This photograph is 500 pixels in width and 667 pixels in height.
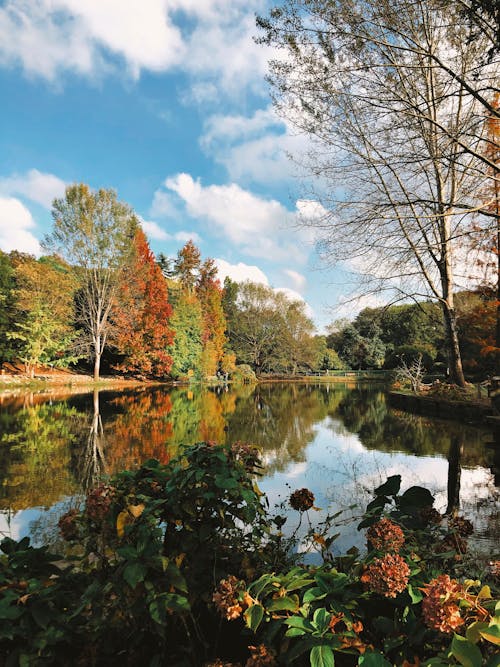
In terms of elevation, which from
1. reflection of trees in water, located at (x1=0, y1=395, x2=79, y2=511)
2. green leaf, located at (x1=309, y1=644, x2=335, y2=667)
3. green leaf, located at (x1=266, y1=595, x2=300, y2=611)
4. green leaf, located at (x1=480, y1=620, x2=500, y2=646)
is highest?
green leaf, located at (x1=480, y1=620, x2=500, y2=646)

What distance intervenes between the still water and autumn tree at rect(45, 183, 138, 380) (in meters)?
12.1

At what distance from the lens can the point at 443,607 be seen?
2.97ft

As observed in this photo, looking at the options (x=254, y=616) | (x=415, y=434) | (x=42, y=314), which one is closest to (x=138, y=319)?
(x=42, y=314)

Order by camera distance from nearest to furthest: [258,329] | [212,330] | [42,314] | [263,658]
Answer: [263,658] → [42,314] → [212,330] → [258,329]

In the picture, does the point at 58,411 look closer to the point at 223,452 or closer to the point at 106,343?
the point at 223,452

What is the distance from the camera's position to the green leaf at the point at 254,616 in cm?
101

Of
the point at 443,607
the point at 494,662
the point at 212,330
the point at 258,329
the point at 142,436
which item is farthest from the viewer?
the point at 258,329

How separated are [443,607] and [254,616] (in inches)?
18.0

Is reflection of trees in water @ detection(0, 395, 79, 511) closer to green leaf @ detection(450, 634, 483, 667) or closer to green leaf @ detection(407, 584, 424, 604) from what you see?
green leaf @ detection(407, 584, 424, 604)

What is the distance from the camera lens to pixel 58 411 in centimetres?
1102

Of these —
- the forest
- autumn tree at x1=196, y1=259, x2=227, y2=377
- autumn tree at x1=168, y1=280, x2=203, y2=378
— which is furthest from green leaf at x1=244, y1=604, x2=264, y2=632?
autumn tree at x1=196, y1=259, x2=227, y2=377

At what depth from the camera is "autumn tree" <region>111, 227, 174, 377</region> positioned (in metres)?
24.2

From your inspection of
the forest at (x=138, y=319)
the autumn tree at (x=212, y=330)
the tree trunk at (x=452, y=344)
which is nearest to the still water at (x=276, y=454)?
the tree trunk at (x=452, y=344)

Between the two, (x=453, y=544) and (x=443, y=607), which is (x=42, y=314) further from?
(x=443, y=607)
